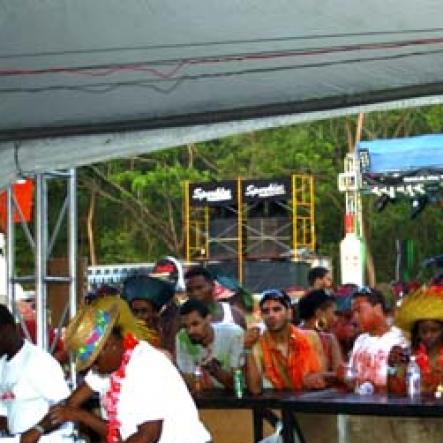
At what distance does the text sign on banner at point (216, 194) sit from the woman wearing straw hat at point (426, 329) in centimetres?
1431

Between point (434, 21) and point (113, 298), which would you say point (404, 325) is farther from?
point (113, 298)

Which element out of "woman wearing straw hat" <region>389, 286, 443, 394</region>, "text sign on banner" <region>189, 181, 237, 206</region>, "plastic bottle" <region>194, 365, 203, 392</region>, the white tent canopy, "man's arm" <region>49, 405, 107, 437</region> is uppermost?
"text sign on banner" <region>189, 181, 237, 206</region>

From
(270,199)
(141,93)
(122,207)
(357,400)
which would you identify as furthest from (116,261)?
(357,400)

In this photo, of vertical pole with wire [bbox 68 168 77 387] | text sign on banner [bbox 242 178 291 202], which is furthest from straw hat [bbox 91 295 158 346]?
text sign on banner [bbox 242 178 291 202]

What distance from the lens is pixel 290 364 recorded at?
606 centimetres

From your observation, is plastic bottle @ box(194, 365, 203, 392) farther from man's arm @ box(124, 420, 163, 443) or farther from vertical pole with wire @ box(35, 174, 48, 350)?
man's arm @ box(124, 420, 163, 443)

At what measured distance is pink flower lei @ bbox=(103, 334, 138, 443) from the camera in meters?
3.67

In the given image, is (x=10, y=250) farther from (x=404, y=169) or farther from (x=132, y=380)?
(x=404, y=169)

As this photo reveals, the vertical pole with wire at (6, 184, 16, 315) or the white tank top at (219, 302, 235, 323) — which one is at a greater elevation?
the vertical pole with wire at (6, 184, 16, 315)

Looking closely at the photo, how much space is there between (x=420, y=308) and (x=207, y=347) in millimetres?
1446

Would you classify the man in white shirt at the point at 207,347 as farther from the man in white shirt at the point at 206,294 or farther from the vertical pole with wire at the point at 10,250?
the vertical pole with wire at the point at 10,250

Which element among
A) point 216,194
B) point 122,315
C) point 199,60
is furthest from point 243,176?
point 122,315

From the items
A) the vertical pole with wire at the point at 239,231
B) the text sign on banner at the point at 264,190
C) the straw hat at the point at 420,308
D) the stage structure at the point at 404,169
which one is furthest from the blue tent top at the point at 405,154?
the straw hat at the point at 420,308

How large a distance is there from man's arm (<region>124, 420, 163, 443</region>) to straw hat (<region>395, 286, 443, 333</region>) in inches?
75.6
